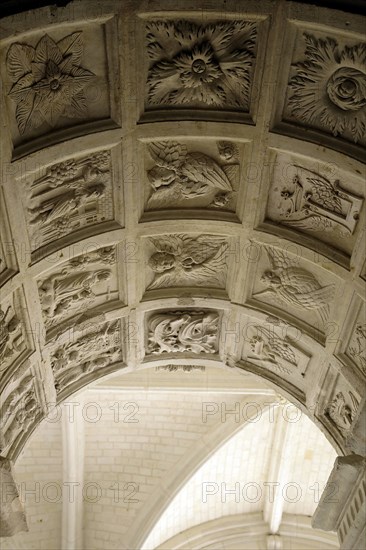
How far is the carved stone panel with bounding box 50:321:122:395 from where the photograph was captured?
8305 mm

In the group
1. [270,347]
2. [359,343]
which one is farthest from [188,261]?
[359,343]

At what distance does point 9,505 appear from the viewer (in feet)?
24.8

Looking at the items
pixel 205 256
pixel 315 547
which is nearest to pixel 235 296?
pixel 205 256

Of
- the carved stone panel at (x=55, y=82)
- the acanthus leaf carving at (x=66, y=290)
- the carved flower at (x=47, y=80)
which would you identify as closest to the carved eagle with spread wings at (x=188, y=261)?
the acanthus leaf carving at (x=66, y=290)

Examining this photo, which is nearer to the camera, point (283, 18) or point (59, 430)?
point (283, 18)

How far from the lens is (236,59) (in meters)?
5.96

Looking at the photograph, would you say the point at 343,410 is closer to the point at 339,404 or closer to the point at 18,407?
the point at 339,404

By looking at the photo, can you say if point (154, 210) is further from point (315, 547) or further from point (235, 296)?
point (315, 547)

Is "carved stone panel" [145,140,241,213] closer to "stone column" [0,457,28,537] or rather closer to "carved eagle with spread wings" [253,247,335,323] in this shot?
"carved eagle with spread wings" [253,247,335,323]

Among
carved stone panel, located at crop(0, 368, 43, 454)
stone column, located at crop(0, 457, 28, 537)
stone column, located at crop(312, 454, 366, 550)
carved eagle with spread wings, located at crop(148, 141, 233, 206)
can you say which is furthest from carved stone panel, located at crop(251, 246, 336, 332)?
stone column, located at crop(0, 457, 28, 537)

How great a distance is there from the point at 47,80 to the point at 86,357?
11.4ft

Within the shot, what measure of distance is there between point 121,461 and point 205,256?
22.0 ft

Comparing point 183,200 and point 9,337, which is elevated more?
point 183,200

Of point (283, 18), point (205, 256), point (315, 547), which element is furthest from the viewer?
point (315, 547)
